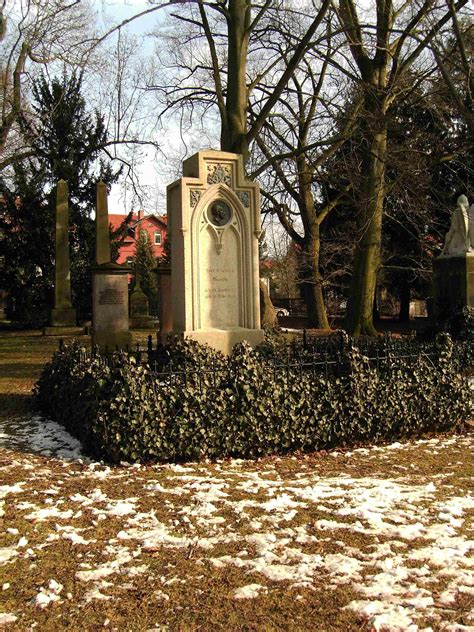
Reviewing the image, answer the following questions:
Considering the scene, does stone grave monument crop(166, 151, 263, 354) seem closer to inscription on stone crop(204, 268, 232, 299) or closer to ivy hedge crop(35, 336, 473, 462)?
inscription on stone crop(204, 268, 232, 299)

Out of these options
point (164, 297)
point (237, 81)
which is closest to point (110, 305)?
point (164, 297)

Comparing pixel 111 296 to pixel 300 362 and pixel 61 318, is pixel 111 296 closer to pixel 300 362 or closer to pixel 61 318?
pixel 61 318

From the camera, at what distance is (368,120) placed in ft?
43.9

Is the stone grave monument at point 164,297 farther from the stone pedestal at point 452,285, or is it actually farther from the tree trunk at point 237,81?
the stone pedestal at point 452,285

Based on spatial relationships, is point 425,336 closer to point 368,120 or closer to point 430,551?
point 368,120

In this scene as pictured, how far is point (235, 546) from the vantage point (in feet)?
13.2

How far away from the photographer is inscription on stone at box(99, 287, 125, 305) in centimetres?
1539

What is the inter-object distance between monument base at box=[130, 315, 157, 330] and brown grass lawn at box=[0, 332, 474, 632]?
695 inches

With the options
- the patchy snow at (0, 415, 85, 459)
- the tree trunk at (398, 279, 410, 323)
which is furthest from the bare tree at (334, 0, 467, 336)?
the tree trunk at (398, 279, 410, 323)

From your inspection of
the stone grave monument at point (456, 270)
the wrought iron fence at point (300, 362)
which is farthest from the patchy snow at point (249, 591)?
the stone grave monument at point (456, 270)

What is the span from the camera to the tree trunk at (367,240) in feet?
49.7

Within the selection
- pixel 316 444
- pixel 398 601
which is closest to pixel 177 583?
pixel 398 601

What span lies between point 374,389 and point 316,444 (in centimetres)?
Result: 101

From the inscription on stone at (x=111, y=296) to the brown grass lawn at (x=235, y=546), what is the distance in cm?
930
